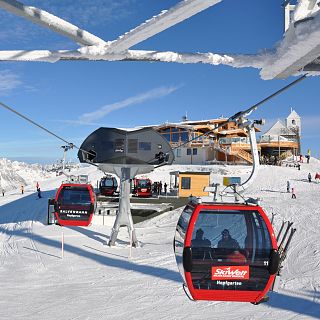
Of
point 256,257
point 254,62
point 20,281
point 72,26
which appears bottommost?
point 20,281

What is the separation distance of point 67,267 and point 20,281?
6.30 feet

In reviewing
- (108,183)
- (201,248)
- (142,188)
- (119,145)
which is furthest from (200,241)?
(108,183)

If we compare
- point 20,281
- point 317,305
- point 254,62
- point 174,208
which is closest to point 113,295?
point 20,281

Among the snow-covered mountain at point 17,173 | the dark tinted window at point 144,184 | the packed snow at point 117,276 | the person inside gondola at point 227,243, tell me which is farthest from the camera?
the snow-covered mountain at point 17,173

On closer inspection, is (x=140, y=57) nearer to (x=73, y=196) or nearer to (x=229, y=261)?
(x=229, y=261)

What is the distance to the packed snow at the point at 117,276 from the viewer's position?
8.93m

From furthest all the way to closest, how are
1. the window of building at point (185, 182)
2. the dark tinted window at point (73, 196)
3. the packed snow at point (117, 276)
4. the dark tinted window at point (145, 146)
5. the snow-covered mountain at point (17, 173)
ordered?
1. the snow-covered mountain at point (17, 173)
2. the window of building at point (185, 182)
3. the dark tinted window at point (145, 146)
4. the dark tinted window at point (73, 196)
5. the packed snow at point (117, 276)

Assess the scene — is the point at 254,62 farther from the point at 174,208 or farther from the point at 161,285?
the point at 174,208

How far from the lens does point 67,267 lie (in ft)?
44.3

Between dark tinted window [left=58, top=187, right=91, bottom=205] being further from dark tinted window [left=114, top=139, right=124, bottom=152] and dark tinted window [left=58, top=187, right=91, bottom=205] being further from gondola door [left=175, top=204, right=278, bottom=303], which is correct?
gondola door [left=175, top=204, right=278, bottom=303]

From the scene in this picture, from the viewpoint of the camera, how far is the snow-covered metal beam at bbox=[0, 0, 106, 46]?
2.16 m

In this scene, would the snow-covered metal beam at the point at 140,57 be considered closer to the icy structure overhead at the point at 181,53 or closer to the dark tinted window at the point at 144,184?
the icy structure overhead at the point at 181,53

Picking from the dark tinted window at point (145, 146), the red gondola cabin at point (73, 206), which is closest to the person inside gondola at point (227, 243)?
the red gondola cabin at point (73, 206)

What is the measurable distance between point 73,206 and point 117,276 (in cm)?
261
